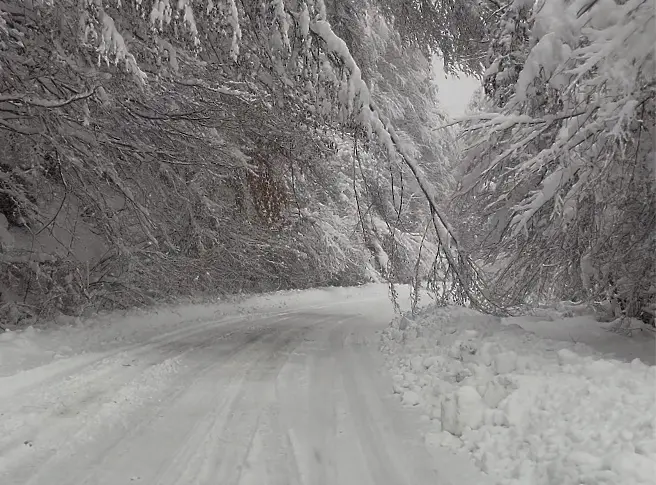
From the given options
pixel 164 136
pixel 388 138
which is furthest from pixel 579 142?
pixel 164 136

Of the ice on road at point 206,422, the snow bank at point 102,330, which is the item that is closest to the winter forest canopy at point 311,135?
the snow bank at point 102,330

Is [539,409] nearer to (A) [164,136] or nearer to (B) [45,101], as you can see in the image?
(B) [45,101]

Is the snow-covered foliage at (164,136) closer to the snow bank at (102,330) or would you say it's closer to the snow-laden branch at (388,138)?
the snow-laden branch at (388,138)

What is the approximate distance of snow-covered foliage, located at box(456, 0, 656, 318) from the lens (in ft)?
14.1

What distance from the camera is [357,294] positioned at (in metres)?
27.0

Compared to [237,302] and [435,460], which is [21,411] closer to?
[435,460]

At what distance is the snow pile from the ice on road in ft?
1.27

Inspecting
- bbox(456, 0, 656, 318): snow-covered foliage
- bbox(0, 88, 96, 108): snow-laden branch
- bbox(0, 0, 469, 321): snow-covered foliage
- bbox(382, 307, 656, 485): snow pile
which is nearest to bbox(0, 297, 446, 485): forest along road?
bbox(382, 307, 656, 485): snow pile

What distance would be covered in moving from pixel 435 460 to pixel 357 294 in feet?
75.8

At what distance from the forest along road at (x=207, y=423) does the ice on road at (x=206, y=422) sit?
0.4 inches

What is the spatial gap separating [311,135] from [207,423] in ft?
14.2

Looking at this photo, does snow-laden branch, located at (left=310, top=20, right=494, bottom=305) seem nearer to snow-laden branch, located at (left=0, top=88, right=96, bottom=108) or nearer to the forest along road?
the forest along road

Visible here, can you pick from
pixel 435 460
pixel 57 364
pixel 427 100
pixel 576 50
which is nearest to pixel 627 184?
pixel 576 50

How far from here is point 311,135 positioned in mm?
7547
